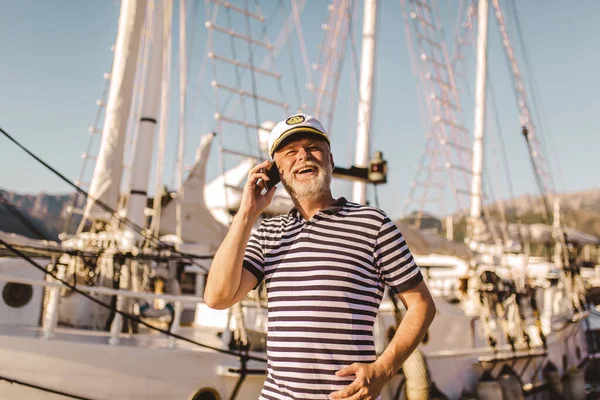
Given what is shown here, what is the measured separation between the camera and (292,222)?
2.01 metres

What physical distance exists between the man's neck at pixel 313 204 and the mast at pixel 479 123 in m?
17.1

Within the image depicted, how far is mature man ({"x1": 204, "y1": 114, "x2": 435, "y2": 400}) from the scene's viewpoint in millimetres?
1697

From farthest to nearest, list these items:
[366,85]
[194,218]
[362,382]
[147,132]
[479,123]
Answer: [479,123] → [194,218] → [366,85] → [147,132] → [362,382]

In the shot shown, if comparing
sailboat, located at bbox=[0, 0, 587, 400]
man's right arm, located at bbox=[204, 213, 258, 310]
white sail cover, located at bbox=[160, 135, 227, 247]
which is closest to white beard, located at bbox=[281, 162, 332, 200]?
man's right arm, located at bbox=[204, 213, 258, 310]

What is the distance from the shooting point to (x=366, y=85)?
1200cm

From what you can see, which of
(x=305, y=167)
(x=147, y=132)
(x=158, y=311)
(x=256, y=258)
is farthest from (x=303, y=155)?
(x=147, y=132)

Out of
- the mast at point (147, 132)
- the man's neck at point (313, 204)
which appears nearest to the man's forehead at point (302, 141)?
the man's neck at point (313, 204)

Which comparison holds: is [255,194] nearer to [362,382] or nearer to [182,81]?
[362,382]

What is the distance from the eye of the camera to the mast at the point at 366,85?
37.2 feet

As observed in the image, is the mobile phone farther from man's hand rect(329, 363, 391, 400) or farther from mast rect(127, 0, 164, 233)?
mast rect(127, 0, 164, 233)

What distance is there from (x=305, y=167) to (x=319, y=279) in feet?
1.45

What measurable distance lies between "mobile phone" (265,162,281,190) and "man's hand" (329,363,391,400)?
746 millimetres

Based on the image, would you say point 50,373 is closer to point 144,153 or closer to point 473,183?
point 144,153

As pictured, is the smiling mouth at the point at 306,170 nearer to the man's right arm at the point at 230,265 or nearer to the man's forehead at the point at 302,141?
the man's forehead at the point at 302,141
